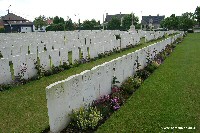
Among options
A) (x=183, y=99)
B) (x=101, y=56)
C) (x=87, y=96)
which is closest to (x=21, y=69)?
(x=87, y=96)

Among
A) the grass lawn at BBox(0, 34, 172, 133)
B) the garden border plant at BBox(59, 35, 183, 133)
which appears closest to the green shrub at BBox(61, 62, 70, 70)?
the grass lawn at BBox(0, 34, 172, 133)

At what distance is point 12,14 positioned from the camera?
89062mm

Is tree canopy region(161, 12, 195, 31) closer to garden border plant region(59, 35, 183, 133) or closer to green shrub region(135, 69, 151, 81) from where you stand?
green shrub region(135, 69, 151, 81)

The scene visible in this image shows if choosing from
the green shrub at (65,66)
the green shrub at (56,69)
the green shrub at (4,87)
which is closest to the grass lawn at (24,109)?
the green shrub at (4,87)

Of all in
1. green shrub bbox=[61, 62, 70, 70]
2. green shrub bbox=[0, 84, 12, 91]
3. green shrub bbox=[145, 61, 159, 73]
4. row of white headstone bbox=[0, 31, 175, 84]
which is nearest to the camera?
green shrub bbox=[0, 84, 12, 91]

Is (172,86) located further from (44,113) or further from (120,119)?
(44,113)

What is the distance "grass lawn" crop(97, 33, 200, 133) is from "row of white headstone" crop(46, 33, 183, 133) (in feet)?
2.92

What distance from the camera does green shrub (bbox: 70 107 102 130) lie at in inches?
245

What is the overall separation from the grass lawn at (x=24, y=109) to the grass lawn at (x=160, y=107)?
183cm

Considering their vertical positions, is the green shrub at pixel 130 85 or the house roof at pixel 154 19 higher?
A: the house roof at pixel 154 19

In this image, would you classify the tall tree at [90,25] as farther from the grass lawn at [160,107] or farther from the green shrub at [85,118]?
the green shrub at [85,118]

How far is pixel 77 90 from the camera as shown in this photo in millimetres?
6805

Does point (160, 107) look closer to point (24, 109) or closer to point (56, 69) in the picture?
point (24, 109)

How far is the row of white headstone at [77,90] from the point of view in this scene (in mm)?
5930
